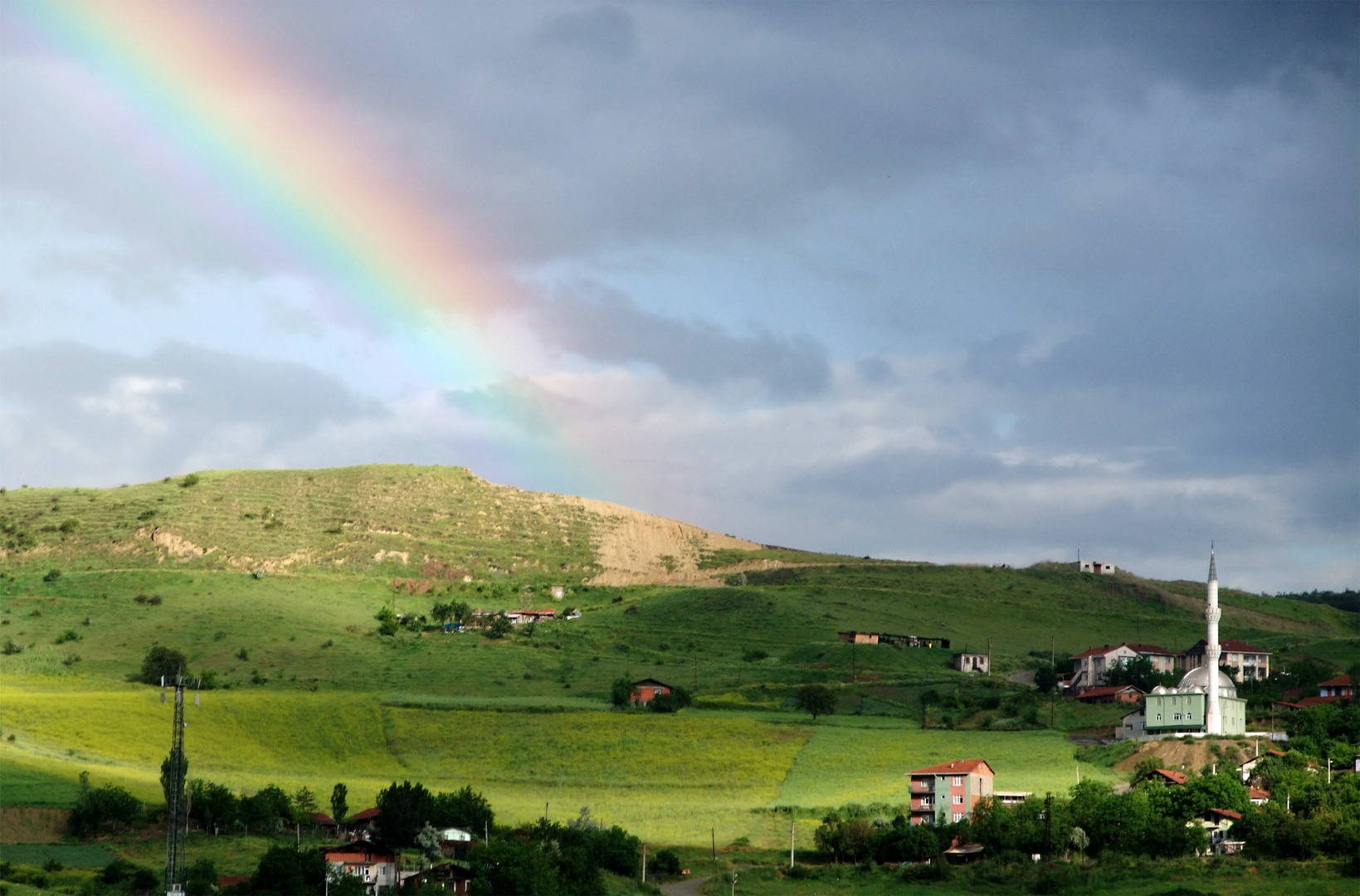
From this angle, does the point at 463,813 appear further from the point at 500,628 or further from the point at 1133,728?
the point at 500,628

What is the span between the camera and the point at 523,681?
13462 centimetres

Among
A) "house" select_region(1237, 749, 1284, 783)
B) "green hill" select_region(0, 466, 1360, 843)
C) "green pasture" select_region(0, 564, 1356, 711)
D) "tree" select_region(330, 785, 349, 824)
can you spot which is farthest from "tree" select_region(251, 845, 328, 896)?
"green pasture" select_region(0, 564, 1356, 711)

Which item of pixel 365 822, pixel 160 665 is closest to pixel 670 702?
pixel 365 822

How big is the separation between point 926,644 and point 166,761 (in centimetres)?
9159

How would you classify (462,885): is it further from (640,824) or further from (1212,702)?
(1212,702)

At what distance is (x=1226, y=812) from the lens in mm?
82500

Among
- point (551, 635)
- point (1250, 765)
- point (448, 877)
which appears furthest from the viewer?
point (551, 635)

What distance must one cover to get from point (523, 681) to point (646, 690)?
15.6 meters

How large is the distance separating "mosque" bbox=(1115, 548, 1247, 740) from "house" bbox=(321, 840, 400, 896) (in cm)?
5572

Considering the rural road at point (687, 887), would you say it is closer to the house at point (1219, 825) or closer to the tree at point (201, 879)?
the tree at point (201, 879)

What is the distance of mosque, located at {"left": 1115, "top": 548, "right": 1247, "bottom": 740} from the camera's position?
104250mm

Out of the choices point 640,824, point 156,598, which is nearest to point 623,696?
point 640,824

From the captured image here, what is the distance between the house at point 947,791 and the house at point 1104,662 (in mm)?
49100

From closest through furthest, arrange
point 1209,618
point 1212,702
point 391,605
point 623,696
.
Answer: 1. point 1212,702
2. point 1209,618
3. point 623,696
4. point 391,605
